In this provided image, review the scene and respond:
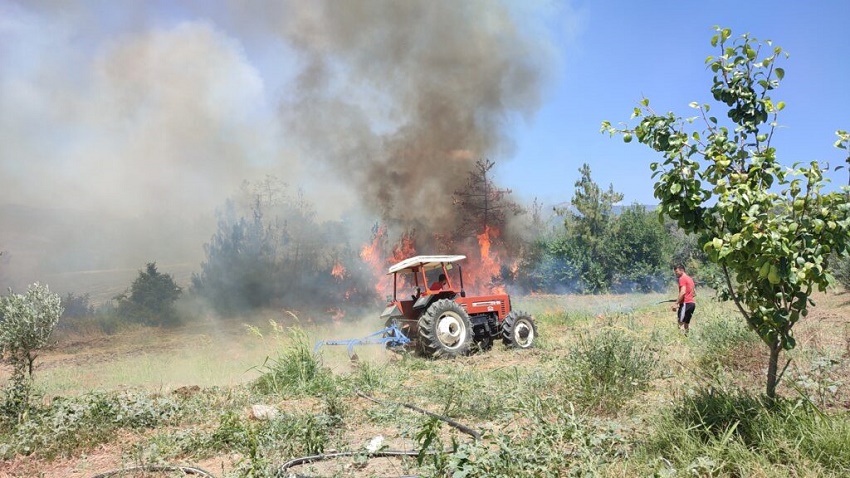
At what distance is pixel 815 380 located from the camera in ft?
17.4

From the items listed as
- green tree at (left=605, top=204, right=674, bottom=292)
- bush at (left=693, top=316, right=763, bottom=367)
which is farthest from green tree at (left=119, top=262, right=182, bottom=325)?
green tree at (left=605, top=204, right=674, bottom=292)

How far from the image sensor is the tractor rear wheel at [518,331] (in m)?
11.8

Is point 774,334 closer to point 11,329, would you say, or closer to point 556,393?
point 556,393

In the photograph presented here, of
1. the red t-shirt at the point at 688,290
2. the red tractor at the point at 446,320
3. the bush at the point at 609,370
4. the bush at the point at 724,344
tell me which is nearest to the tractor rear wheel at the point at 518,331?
the red tractor at the point at 446,320

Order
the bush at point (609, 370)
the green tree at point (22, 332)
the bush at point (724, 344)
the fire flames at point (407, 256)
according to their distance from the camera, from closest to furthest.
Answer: the bush at point (609, 370)
the green tree at point (22, 332)
the bush at point (724, 344)
the fire flames at point (407, 256)

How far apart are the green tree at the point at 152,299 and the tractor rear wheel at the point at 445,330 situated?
11.8 metres

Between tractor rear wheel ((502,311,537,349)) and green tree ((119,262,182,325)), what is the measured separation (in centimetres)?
1231

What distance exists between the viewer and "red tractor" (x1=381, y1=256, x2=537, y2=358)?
10742 mm

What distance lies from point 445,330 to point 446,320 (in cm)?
A: 20

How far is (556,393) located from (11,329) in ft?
21.3

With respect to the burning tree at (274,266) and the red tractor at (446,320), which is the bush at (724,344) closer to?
the red tractor at (446,320)

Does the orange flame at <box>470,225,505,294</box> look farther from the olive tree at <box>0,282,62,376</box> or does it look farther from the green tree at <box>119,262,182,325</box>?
the olive tree at <box>0,282,62,376</box>

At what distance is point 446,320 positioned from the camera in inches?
434

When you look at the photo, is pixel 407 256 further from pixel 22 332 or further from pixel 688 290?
pixel 22 332
